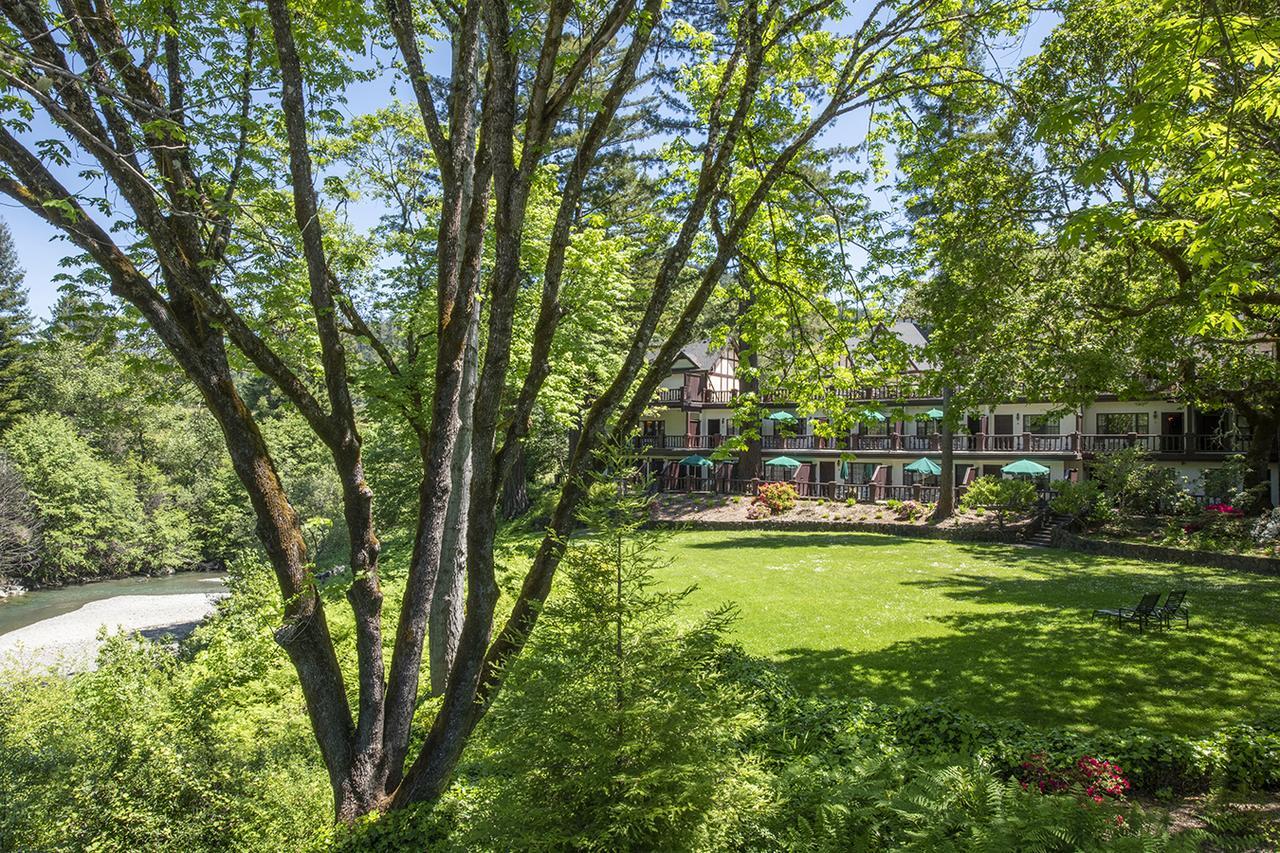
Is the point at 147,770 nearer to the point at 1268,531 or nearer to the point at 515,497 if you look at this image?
the point at 515,497

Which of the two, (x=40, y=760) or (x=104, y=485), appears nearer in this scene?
(x=40, y=760)

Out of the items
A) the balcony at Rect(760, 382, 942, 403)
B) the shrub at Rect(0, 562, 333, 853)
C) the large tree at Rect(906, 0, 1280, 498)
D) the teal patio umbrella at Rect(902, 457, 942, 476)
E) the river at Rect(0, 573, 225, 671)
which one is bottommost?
the river at Rect(0, 573, 225, 671)

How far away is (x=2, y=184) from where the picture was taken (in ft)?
14.1

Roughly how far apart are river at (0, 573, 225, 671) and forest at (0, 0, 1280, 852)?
1026cm

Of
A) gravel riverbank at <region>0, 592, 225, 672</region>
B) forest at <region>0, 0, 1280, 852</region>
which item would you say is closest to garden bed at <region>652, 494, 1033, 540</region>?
forest at <region>0, 0, 1280, 852</region>

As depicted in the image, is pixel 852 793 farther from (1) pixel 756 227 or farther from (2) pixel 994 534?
(2) pixel 994 534

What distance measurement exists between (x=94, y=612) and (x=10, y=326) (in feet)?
84.5

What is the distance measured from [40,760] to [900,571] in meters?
17.8

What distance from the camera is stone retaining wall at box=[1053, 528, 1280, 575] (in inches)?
689

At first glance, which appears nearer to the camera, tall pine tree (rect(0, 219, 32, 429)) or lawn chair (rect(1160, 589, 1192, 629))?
lawn chair (rect(1160, 589, 1192, 629))

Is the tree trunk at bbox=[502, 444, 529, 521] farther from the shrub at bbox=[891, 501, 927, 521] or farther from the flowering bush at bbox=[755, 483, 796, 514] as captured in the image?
the shrub at bbox=[891, 501, 927, 521]

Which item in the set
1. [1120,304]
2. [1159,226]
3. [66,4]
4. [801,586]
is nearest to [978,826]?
[1159,226]

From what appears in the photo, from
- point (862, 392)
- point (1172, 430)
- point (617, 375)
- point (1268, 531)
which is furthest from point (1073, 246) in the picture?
point (1172, 430)

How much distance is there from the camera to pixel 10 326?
3784cm
